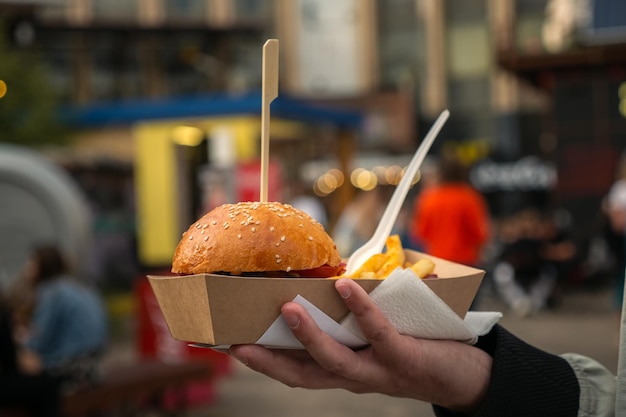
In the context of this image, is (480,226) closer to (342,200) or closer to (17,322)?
(17,322)

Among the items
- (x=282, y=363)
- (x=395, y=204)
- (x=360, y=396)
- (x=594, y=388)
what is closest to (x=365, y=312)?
(x=282, y=363)

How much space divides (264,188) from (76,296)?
5.78 metres

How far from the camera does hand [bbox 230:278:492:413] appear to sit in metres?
1.78

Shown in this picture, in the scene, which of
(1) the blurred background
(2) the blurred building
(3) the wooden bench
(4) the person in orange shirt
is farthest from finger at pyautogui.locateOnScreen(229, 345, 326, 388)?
(2) the blurred building

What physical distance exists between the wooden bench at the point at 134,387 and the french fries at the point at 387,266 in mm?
5070

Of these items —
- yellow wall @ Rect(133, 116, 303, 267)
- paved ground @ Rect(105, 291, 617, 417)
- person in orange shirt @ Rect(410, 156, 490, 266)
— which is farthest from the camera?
yellow wall @ Rect(133, 116, 303, 267)

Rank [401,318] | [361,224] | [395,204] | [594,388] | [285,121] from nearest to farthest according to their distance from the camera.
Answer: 1. [401,318]
2. [594,388]
3. [395,204]
4. [361,224]
5. [285,121]

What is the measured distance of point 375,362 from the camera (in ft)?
6.11

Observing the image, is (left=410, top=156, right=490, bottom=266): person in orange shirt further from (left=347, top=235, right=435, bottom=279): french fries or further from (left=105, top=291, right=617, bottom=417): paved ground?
(left=347, top=235, right=435, bottom=279): french fries

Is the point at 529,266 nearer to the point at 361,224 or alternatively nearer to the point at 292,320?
the point at 361,224

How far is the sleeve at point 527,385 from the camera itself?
1.93m

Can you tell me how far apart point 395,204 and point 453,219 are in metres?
6.75

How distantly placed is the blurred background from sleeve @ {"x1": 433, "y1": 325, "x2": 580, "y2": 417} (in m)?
5.44

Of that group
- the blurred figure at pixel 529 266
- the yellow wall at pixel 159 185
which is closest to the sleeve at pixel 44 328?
the yellow wall at pixel 159 185
